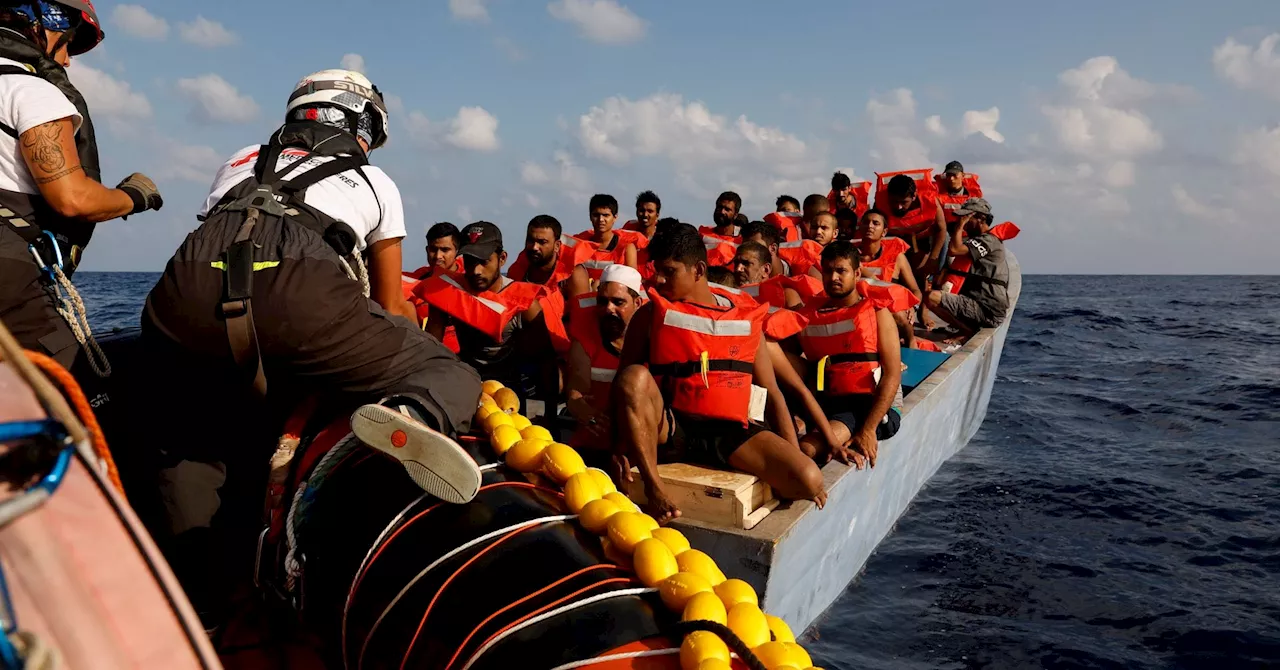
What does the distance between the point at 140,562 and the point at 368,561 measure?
1569 millimetres

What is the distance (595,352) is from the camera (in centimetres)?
490

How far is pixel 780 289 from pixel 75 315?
15.8 ft

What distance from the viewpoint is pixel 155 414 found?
2.75m

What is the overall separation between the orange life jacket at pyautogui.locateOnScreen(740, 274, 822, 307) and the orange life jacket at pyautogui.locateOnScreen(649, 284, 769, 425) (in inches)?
94.3

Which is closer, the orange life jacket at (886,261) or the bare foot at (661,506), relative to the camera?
the bare foot at (661,506)

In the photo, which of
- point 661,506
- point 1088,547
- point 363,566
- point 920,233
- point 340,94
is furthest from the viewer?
point 920,233

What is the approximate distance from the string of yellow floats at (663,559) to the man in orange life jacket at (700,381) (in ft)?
3.48

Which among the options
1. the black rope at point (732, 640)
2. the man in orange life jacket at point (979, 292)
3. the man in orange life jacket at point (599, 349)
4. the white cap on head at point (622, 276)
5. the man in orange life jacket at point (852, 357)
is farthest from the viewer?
the man in orange life jacket at point (979, 292)

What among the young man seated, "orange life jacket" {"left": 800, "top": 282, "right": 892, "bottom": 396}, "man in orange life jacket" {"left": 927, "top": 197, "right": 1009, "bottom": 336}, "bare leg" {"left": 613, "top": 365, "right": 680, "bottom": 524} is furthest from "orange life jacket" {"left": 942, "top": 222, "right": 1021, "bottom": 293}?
"bare leg" {"left": 613, "top": 365, "right": 680, "bottom": 524}

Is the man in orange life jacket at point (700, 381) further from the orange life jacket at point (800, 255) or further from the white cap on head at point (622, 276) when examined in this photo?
the orange life jacket at point (800, 255)

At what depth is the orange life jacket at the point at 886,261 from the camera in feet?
27.3

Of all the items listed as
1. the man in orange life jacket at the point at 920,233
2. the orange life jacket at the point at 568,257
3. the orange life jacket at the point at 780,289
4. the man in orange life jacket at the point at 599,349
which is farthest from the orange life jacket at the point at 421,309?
the man in orange life jacket at the point at 920,233

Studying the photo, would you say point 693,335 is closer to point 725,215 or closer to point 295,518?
point 295,518

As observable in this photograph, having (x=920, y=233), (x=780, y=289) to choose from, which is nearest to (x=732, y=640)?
(x=780, y=289)
